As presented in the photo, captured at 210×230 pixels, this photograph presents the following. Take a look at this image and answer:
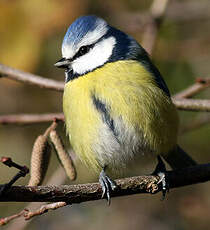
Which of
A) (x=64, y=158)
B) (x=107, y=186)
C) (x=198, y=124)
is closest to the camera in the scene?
(x=64, y=158)

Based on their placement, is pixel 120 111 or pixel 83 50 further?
pixel 83 50

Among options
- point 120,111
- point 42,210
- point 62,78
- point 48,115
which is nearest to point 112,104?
point 120,111

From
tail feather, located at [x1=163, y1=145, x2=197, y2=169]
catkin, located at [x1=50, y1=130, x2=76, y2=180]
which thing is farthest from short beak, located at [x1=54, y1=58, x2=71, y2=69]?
tail feather, located at [x1=163, y1=145, x2=197, y2=169]

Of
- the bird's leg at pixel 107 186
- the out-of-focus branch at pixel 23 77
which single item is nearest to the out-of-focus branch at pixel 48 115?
the out-of-focus branch at pixel 23 77

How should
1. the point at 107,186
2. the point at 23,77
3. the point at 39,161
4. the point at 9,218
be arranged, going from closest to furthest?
the point at 9,218, the point at 39,161, the point at 107,186, the point at 23,77

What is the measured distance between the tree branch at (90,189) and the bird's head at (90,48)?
2.79ft

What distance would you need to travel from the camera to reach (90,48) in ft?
9.27

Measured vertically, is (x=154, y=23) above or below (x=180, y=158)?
above

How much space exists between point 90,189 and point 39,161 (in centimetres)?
28

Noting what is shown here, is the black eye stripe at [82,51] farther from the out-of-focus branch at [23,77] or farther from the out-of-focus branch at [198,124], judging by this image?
the out-of-focus branch at [198,124]

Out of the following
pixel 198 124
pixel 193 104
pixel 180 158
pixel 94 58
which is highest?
pixel 94 58

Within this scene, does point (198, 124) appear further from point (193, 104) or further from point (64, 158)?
point (64, 158)

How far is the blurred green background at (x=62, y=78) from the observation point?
10.5 feet

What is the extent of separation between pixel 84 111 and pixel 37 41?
94cm
